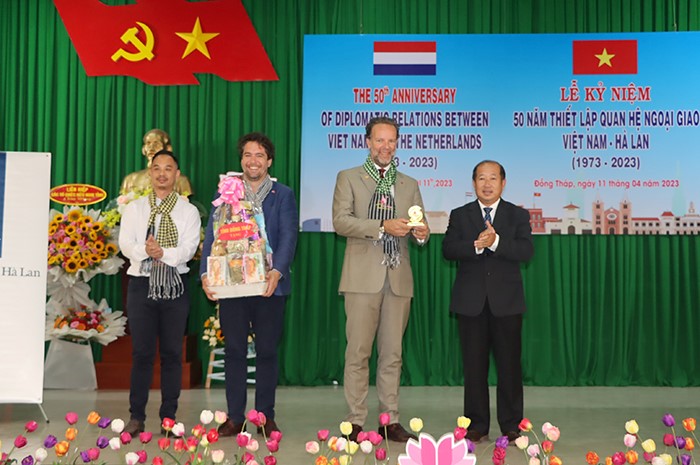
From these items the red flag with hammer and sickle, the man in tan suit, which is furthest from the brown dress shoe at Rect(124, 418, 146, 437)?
the red flag with hammer and sickle

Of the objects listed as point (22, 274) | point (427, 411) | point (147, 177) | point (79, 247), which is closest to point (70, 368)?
point (79, 247)

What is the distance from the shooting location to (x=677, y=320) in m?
5.83

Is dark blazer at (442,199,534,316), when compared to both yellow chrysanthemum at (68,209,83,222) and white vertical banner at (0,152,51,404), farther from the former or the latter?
yellow chrysanthemum at (68,209,83,222)

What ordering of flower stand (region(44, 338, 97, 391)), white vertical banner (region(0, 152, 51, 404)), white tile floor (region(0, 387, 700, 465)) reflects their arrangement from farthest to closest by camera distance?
1. flower stand (region(44, 338, 97, 391))
2. white vertical banner (region(0, 152, 51, 404))
3. white tile floor (region(0, 387, 700, 465))

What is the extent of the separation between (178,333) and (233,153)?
251 centimetres

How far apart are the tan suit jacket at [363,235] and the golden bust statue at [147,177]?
2218 millimetres

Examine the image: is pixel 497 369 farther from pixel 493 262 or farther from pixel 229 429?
pixel 229 429

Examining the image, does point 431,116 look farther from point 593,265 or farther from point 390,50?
point 593,265

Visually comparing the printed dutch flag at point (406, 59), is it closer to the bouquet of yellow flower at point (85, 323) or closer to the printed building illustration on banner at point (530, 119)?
the printed building illustration on banner at point (530, 119)

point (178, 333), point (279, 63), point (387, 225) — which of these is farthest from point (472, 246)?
point (279, 63)

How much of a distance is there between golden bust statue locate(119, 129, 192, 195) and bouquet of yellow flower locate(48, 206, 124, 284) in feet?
1.15

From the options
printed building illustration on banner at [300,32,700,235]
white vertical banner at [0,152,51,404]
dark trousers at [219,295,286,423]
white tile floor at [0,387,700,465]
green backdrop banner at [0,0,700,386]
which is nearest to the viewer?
white tile floor at [0,387,700,465]

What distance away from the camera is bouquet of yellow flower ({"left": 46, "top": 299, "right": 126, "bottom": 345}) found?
5504 millimetres

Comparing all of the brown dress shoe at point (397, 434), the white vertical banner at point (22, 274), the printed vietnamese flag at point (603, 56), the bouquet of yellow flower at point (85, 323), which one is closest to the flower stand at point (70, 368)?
the bouquet of yellow flower at point (85, 323)
